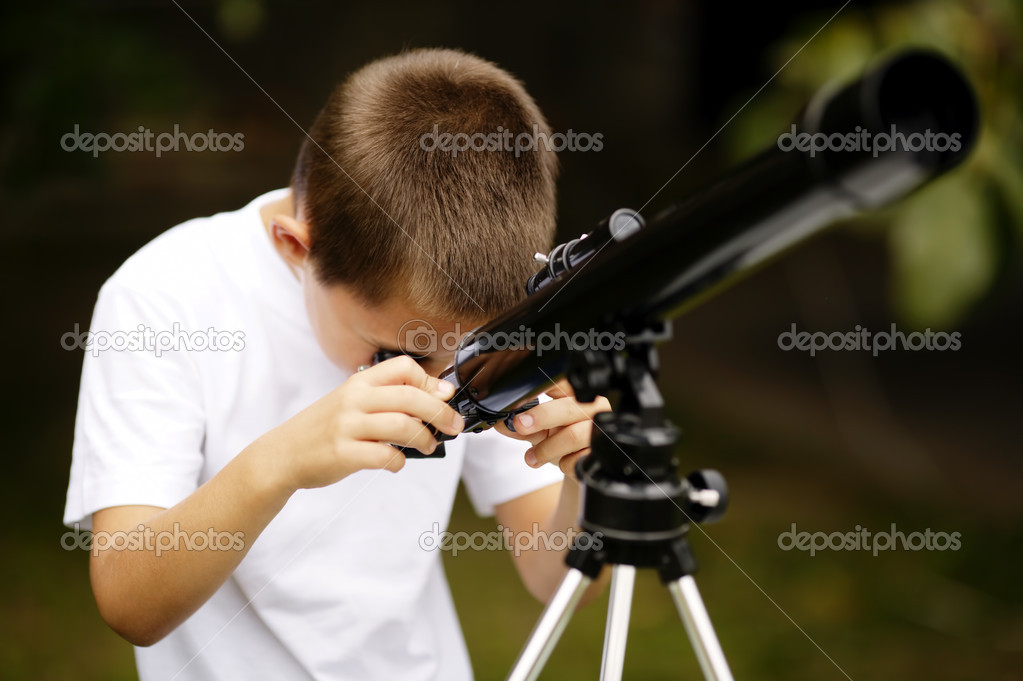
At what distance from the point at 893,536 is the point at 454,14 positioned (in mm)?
2301

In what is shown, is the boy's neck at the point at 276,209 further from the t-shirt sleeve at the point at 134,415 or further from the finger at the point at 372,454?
the finger at the point at 372,454

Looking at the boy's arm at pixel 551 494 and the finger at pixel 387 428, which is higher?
the boy's arm at pixel 551 494

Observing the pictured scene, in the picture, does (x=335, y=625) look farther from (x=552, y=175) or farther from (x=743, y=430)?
(x=743, y=430)

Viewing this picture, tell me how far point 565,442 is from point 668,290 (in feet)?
1.13

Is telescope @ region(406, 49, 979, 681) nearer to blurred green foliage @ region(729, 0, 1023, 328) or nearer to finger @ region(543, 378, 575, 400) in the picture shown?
finger @ region(543, 378, 575, 400)

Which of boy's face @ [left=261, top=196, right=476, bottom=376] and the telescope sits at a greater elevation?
boy's face @ [left=261, top=196, right=476, bottom=376]

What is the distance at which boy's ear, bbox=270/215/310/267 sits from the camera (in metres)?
0.89

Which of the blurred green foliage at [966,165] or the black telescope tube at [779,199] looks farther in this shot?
the blurred green foliage at [966,165]

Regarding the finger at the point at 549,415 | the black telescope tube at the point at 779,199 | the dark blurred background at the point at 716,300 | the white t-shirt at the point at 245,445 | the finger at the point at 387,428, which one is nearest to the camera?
the black telescope tube at the point at 779,199

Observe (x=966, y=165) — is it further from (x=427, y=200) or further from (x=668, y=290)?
(x=668, y=290)

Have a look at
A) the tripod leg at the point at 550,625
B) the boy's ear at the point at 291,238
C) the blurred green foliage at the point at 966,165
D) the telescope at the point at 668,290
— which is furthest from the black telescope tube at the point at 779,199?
the blurred green foliage at the point at 966,165

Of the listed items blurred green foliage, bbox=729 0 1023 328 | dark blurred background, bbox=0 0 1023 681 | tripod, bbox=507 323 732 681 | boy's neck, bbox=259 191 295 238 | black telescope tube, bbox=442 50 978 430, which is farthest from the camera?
dark blurred background, bbox=0 0 1023 681

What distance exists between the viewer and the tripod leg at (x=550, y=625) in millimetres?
506

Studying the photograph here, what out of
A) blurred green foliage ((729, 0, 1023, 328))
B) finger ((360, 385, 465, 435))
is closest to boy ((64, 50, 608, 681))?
finger ((360, 385, 465, 435))
